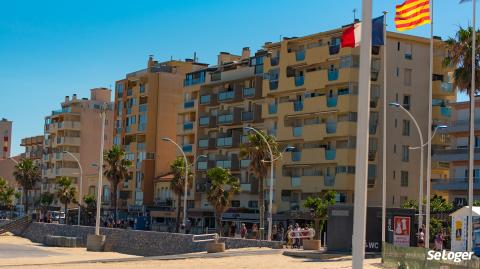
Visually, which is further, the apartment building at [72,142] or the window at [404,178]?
the apartment building at [72,142]

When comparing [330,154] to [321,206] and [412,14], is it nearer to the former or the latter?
[321,206]

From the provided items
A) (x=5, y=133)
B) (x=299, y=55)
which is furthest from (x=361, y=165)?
(x=5, y=133)

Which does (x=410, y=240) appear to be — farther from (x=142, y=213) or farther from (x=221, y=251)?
(x=142, y=213)

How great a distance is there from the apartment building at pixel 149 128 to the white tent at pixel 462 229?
63.8m

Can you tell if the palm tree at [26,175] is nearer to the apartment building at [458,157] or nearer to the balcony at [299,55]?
the balcony at [299,55]

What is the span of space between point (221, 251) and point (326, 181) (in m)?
26.6

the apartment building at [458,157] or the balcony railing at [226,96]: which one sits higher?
the balcony railing at [226,96]

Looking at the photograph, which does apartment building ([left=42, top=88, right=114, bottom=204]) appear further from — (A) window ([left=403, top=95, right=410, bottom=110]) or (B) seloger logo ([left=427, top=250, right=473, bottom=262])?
(B) seloger logo ([left=427, top=250, right=473, bottom=262])

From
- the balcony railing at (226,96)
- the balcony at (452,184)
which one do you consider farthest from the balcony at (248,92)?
the balcony at (452,184)

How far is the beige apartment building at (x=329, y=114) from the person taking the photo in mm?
71250

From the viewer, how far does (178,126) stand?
96438mm

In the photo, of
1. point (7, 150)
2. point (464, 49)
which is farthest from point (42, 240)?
point (7, 150)

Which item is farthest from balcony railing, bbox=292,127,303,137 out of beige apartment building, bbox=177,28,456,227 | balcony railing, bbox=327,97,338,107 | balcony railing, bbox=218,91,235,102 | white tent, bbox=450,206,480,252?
white tent, bbox=450,206,480,252

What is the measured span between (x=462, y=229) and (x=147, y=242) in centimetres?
2800
